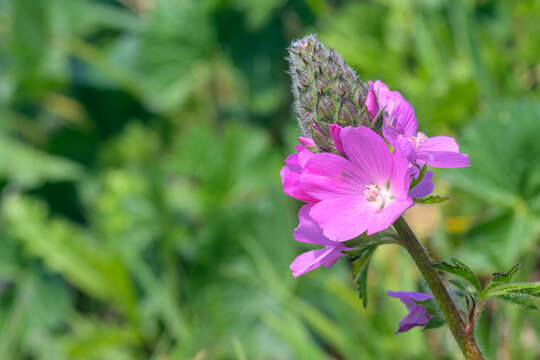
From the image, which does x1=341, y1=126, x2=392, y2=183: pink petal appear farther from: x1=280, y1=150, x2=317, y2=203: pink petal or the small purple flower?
the small purple flower

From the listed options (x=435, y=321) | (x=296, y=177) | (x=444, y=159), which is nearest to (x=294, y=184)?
(x=296, y=177)

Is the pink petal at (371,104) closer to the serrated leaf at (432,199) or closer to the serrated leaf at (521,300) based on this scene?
the serrated leaf at (432,199)

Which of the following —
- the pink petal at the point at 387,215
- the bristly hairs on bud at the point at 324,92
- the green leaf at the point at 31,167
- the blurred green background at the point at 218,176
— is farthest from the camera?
the green leaf at the point at 31,167

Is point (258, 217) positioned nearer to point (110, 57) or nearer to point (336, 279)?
point (336, 279)

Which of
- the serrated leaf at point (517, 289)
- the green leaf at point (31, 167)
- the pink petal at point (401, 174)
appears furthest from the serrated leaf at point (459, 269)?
the green leaf at point (31, 167)

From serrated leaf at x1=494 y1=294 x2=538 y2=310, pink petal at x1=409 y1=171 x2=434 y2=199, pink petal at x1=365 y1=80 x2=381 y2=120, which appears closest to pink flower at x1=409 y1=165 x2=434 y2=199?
pink petal at x1=409 y1=171 x2=434 y2=199

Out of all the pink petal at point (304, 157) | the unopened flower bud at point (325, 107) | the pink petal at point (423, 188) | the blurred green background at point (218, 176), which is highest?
the blurred green background at point (218, 176)

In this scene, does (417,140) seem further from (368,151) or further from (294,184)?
(294,184)
